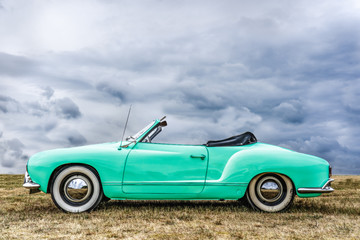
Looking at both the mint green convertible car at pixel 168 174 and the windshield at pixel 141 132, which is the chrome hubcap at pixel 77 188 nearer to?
the mint green convertible car at pixel 168 174

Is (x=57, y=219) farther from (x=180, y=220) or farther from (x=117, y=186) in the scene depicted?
(x=180, y=220)

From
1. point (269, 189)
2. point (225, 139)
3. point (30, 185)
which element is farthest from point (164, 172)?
point (30, 185)

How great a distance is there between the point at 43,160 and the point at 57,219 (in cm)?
97

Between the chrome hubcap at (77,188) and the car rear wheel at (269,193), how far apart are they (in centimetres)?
246

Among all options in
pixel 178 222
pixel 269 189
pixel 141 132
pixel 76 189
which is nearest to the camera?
pixel 178 222

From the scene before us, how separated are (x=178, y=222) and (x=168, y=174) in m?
0.87

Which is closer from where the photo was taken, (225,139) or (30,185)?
(30,185)

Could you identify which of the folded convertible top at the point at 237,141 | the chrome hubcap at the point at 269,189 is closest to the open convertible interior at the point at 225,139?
the folded convertible top at the point at 237,141

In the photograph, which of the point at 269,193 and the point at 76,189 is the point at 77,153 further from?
the point at 269,193

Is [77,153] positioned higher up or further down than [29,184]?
higher up

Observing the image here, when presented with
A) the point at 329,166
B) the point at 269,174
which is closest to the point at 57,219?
the point at 269,174

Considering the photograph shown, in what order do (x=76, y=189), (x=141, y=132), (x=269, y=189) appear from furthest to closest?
(x=141, y=132) → (x=269, y=189) → (x=76, y=189)

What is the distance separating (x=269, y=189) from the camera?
18.9ft

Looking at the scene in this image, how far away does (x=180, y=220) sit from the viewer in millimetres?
5020
